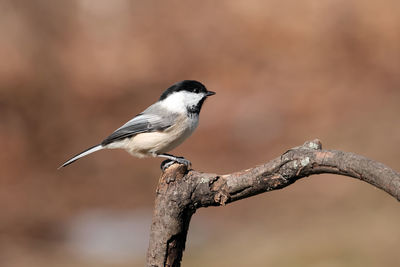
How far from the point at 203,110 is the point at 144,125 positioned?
6022 mm

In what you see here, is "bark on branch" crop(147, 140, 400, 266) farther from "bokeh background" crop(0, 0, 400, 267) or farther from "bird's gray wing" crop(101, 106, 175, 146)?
"bokeh background" crop(0, 0, 400, 267)

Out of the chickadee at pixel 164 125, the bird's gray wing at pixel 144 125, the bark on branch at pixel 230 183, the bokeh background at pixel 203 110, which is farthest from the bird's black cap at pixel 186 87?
the bokeh background at pixel 203 110

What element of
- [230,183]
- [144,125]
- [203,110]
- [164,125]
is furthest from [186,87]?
[203,110]

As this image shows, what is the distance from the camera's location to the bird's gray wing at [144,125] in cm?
346

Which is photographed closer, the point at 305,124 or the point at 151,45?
the point at 305,124

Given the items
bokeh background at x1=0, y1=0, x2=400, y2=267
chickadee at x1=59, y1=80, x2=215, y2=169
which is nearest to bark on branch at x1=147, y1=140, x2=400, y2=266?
chickadee at x1=59, y1=80, x2=215, y2=169

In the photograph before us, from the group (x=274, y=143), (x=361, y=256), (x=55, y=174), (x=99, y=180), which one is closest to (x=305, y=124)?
(x=274, y=143)

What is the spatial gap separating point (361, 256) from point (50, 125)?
6.74m

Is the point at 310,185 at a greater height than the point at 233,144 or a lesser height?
lesser

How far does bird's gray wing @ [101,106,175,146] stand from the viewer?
3.46 meters

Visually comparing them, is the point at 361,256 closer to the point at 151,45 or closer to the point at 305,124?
the point at 305,124

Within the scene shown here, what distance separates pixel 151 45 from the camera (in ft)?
36.2

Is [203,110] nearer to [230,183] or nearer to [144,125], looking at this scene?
[144,125]

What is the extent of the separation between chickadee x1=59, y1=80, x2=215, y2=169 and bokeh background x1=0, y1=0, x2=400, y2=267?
6.63 ft
